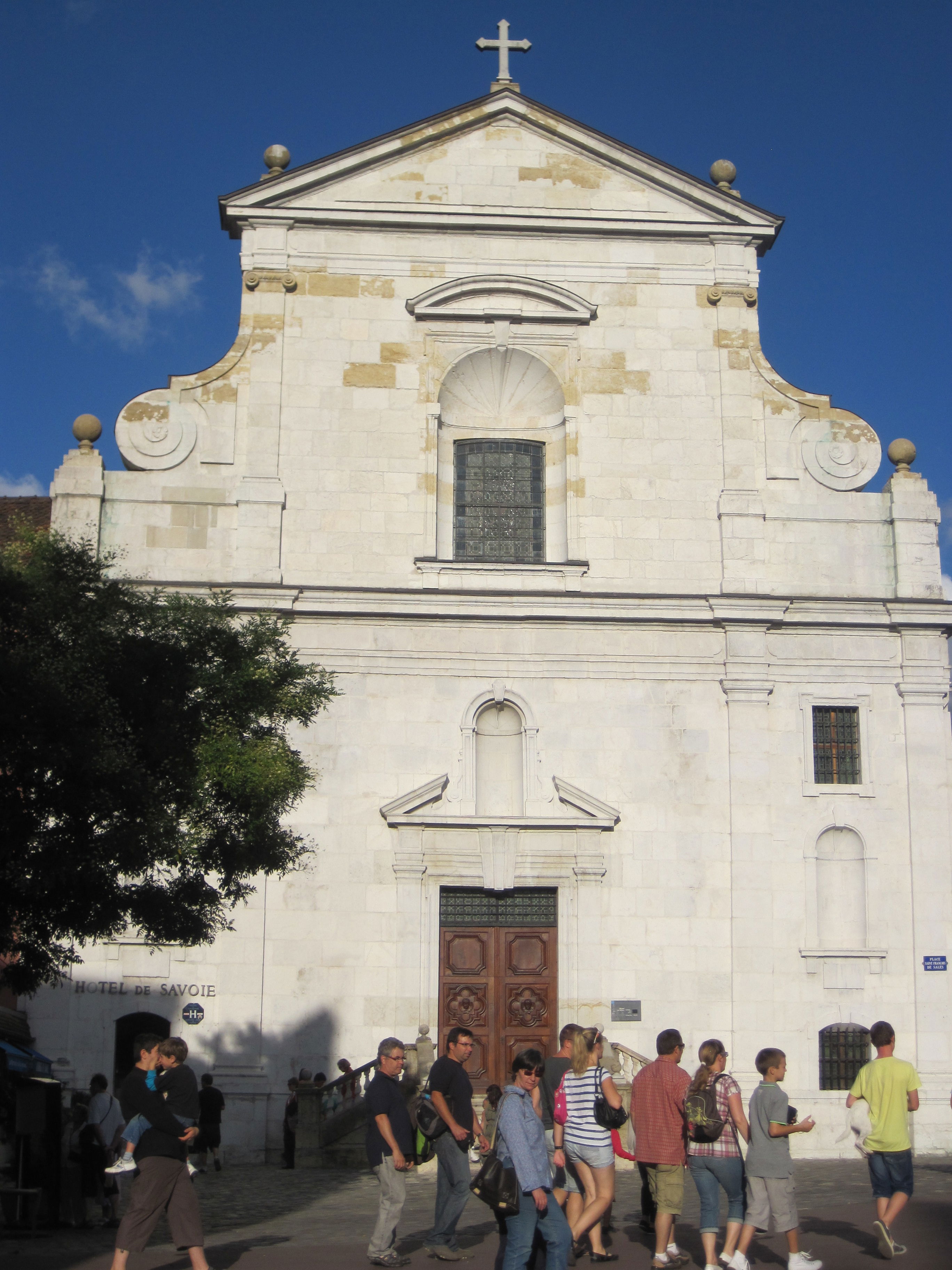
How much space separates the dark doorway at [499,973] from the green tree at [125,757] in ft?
20.7

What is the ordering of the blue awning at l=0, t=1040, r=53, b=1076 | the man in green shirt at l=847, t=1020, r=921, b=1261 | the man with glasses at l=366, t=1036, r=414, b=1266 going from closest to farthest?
the man with glasses at l=366, t=1036, r=414, b=1266, the man in green shirt at l=847, t=1020, r=921, b=1261, the blue awning at l=0, t=1040, r=53, b=1076

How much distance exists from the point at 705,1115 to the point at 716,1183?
2.03 ft

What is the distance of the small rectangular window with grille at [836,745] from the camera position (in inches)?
950

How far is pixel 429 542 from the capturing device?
24406mm

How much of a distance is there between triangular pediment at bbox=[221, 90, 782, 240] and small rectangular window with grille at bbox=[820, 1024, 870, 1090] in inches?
513

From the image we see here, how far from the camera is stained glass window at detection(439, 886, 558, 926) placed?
2344cm

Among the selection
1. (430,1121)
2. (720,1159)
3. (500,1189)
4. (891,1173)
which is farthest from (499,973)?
(500,1189)

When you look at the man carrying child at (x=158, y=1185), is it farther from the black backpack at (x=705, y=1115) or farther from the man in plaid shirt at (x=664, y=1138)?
the black backpack at (x=705, y=1115)

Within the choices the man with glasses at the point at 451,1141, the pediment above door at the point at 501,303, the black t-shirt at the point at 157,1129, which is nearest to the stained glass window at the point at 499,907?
the pediment above door at the point at 501,303

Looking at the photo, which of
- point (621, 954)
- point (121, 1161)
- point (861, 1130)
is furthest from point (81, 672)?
point (621, 954)

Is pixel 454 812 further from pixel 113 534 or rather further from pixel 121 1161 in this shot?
pixel 121 1161

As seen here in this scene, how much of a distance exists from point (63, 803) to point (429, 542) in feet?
35.1

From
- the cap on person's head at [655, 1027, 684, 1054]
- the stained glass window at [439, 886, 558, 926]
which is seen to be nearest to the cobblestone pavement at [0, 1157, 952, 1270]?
the cap on person's head at [655, 1027, 684, 1054]

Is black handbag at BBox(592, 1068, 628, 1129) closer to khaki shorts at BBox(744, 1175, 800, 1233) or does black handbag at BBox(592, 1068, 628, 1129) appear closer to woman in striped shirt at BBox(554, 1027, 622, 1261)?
woman in striped shirt at BBox(554, 1027, 622, 1261)
